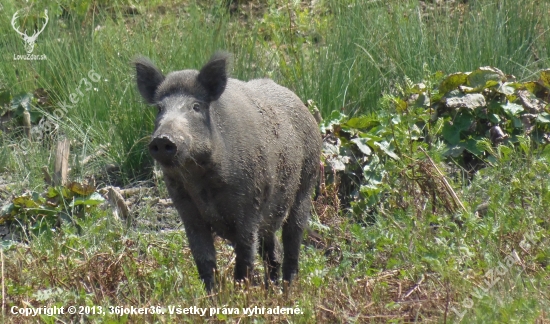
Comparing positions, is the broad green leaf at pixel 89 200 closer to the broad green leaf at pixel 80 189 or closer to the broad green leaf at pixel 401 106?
the broad green leaf at pixel 80 189

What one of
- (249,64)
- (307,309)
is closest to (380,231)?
(307,309)

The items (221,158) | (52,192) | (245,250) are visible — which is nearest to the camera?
(221,158)

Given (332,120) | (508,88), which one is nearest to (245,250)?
(332,120)

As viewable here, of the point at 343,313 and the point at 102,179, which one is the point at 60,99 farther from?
the point at 343,313

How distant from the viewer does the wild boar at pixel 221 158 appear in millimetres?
5371

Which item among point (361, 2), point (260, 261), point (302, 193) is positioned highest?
point (361, 2)

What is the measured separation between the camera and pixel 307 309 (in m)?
4.82

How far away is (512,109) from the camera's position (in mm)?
7738

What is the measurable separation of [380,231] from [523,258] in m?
1.11

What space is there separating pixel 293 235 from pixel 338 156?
1.43m

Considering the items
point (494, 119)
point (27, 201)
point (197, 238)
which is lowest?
point (27, 201)

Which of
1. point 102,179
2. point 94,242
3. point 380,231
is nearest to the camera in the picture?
point 380,231

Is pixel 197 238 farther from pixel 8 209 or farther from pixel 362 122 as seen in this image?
pixel 362 122

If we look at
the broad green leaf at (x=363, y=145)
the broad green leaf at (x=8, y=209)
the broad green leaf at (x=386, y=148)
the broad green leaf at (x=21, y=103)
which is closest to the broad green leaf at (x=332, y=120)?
the broad green leaf at (x=363, y=145)
